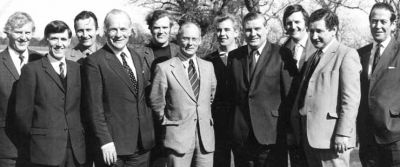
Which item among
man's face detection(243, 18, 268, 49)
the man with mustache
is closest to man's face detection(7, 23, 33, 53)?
the man with mustache

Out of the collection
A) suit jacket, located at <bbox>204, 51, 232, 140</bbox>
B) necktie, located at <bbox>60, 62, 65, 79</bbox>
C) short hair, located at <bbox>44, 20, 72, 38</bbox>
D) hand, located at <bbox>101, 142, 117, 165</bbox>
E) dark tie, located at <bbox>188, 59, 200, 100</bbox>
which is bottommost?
hand, located at <bbox>101, 142, 117, 165</bbox>

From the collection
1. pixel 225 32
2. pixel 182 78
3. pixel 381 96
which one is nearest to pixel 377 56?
pixel 381 96

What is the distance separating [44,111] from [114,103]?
69 centimetres

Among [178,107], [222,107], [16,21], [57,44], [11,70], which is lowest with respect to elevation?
[222,107]

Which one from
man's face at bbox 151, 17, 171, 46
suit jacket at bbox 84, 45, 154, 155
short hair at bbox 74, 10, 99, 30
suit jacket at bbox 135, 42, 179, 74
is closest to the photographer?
suit jacket at bbox 84, 45, 154, 155

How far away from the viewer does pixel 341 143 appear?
16.0 ft

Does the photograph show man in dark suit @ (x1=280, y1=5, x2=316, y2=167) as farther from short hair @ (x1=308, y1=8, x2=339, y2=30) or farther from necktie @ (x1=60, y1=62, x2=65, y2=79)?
necktie @ (x1=60, y1=62, x2=65, y2=79)

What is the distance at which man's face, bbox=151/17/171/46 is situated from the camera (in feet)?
20.8

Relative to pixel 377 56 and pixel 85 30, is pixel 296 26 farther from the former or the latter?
pixel 85 30

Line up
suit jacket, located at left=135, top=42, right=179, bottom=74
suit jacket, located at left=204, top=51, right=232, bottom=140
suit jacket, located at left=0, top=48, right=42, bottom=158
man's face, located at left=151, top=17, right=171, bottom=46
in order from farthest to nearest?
1. man's face, located at left=151, top=17, right=171, bottom=46
2. suit jacket, located at left=204, top=51, right=232, bottom=140
3. suit jacket, located at left=135, top=42, right=179, bottom=74
4. suit jacket, located at left=0, top=48, right=42, bottom=158

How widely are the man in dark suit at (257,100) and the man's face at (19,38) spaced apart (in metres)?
2.35

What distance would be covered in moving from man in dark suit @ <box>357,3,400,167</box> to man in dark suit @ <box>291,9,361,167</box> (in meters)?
0.53

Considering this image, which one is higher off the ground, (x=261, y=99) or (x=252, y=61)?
(x=252, y=61)

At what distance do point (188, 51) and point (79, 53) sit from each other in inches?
69.0
